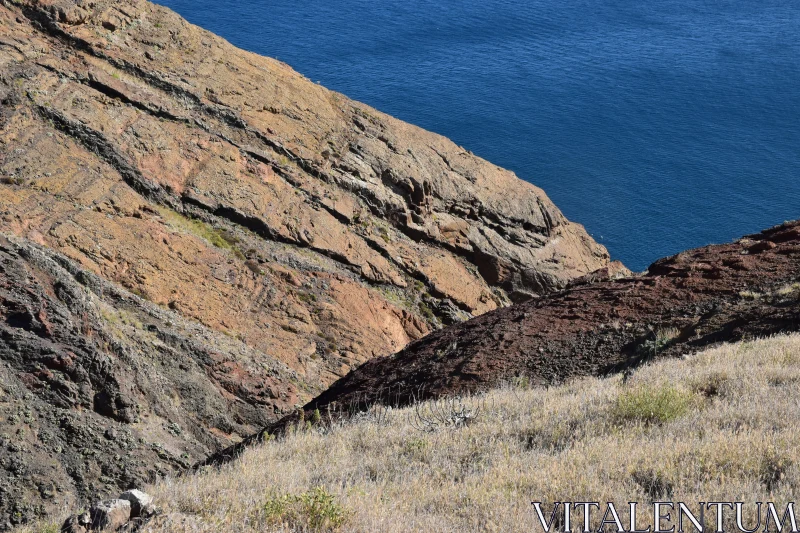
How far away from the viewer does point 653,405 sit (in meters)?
8.52

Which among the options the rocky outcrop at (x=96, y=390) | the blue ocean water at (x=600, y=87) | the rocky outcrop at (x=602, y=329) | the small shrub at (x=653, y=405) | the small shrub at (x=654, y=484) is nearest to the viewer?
the small shrub at (x=654, y=484)

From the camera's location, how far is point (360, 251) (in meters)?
26.5

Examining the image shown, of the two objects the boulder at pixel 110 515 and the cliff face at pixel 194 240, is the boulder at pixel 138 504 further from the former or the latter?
the cliff face at pixel 194 240

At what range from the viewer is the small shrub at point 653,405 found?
8.44 metres

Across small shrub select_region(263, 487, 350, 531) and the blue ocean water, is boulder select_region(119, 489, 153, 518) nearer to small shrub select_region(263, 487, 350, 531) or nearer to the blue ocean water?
small shrub select_region(263, 487, 350, 531)

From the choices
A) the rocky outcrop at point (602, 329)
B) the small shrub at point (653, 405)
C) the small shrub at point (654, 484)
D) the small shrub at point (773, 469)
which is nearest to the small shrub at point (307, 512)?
the small shrub at point (654, 484)

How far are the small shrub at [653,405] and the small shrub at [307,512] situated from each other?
150 inches

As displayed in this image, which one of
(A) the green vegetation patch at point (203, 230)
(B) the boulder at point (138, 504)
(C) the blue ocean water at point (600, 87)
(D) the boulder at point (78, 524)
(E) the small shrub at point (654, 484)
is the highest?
(C) the blue ocean water at point (600, 87)

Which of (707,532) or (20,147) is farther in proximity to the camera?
(20,147)

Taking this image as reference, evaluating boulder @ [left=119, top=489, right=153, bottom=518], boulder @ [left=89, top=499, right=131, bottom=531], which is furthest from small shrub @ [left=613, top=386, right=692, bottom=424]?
boulder @ [left=89, top=499, right=131, bottom=531]

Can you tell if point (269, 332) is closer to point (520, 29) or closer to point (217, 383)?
point (217, 383)

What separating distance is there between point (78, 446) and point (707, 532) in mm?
10872

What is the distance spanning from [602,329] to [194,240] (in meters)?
12.4

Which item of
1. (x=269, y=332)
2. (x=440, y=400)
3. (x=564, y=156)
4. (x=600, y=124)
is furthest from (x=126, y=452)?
(x=600, y=124)
